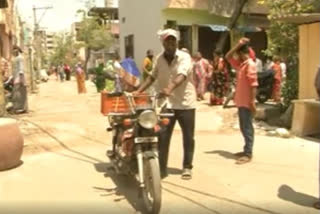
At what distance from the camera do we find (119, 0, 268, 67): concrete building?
21359 mm

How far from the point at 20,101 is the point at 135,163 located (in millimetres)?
9041

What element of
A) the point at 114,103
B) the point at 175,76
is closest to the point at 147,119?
the point at 175,76

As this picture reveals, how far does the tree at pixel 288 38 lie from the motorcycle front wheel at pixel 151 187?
6.43m

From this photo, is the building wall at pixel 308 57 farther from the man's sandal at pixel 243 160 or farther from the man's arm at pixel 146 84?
the man's arm at pixel 146 84

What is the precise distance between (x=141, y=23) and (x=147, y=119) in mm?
18857

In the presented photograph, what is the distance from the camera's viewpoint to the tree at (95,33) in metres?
54.9

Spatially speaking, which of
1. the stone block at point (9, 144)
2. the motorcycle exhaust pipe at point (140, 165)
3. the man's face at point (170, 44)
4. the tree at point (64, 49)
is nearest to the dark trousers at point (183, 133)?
the man's face at point (170, 44)

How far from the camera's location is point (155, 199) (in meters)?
5.11

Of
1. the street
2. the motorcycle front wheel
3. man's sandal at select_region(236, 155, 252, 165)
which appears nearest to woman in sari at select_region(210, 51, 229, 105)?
the street

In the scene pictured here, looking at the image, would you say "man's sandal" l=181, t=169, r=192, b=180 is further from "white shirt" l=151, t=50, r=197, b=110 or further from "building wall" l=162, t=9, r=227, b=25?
"building wall" l=162, t=9, r=227, b=25

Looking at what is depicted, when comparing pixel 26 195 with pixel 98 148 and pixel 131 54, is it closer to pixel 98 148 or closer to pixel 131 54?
pixel 98 148

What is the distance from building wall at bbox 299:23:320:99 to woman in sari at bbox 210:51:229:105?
4012mm

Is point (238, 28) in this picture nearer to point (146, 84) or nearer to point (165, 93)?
point (146, 84)

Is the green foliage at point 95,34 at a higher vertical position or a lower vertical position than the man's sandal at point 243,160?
higher
